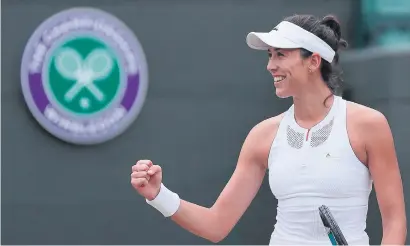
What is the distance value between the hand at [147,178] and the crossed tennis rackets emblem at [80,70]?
3.52 metres

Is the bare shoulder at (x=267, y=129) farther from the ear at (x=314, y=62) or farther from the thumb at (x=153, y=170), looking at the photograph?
the thumb at (x=153, y=170)

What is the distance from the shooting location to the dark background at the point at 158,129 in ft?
23.1

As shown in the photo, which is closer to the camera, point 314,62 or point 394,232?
point 394,232

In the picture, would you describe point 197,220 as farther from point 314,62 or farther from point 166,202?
point 314,62

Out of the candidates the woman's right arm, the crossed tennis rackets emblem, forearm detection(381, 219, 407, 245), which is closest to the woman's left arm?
forearm detection(381, 219, 407, 245)

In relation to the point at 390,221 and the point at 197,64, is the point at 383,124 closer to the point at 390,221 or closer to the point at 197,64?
the point at 390,221

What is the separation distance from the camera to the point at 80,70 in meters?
6.96

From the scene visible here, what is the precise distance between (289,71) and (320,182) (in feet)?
1.53

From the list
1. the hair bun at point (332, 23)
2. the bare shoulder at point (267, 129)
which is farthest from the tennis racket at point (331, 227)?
the hair bun at point (332, 23)

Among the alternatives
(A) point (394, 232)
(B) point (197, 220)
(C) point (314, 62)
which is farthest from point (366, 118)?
(B) point (197, 220)

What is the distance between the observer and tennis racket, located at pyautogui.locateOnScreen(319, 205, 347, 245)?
320 centimetres

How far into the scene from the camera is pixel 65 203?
714 centimetres

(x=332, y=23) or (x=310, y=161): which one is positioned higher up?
(x=332, y=23)

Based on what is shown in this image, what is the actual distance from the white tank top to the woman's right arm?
0.47 ft
